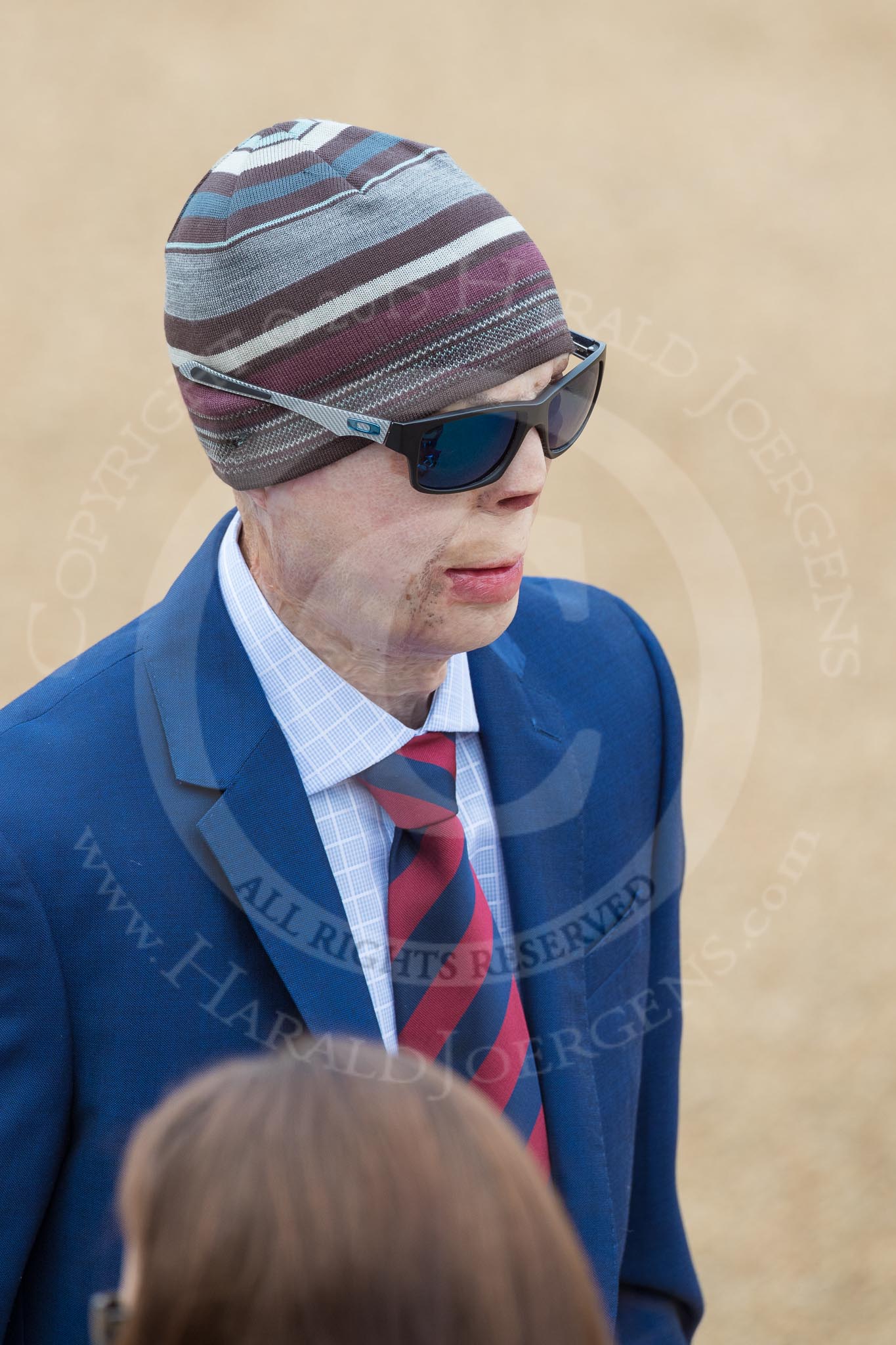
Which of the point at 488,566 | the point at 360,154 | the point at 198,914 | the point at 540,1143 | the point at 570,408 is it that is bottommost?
the point at 540,1143

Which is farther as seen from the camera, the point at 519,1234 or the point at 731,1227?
A: the point at 731,1227

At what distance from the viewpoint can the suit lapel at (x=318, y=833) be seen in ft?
4.81

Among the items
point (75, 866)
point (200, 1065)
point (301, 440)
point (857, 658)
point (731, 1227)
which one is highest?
point (301, 440)

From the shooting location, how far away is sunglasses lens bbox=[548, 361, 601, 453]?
150cm

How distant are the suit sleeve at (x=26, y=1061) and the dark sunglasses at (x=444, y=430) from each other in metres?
0.52

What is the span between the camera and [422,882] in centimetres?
154

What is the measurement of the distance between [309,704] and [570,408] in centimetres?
44

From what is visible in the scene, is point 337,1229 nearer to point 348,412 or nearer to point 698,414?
point 348,412

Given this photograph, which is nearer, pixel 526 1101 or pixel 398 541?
pixel 398 541

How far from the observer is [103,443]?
17.9 ft

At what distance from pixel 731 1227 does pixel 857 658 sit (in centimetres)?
213

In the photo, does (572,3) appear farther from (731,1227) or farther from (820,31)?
(731,1227)

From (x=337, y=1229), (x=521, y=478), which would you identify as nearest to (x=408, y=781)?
(x=521, y=478)

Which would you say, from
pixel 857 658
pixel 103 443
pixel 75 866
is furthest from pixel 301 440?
pixel 103 443
